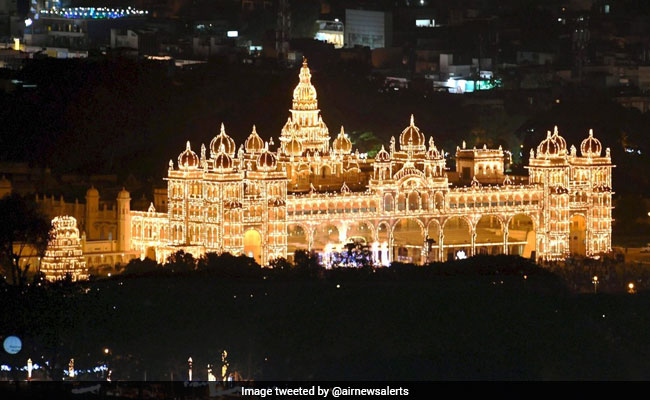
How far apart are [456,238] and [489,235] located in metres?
1.30

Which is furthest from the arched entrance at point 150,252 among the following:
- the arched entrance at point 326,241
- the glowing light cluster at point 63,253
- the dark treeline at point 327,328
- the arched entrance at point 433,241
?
the dark treeline at point 327,328

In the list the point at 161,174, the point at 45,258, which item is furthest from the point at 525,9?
the point at 45,258

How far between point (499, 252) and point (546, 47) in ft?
178

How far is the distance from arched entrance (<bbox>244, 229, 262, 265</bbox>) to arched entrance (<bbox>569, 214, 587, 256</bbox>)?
11.5 meters

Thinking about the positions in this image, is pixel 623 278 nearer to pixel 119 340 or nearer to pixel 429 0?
pixel 119 340

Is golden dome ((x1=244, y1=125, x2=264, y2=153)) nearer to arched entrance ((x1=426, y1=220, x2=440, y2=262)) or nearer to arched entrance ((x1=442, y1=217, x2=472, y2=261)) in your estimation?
arched entrance ((x1=426, y1=220, x2=440, y2=262))

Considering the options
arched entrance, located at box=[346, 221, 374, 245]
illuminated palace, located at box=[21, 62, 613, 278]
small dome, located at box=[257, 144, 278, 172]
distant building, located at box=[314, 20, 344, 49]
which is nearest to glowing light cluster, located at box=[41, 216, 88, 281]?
illuminated palace, located at box=[21, 62, 613, 278]

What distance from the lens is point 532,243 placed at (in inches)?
4122

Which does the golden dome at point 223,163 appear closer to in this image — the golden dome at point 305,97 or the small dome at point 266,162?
the small dome at point 266,162

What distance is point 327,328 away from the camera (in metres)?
79.1

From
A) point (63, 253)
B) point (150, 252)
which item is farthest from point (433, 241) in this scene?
point (63, 253)

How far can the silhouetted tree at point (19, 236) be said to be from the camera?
86.6 meters

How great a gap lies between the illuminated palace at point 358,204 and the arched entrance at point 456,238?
0.20 ft

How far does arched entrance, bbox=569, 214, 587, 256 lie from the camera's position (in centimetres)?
10484
